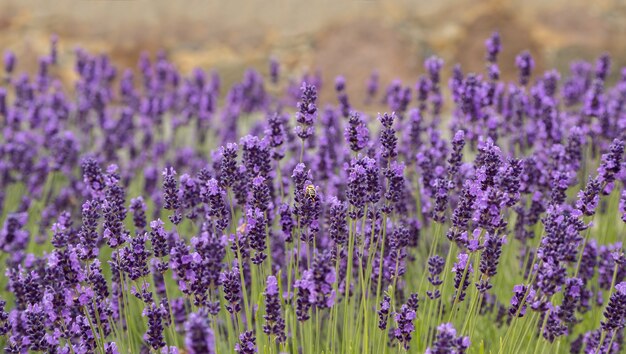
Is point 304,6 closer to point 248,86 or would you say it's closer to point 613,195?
point 248,86

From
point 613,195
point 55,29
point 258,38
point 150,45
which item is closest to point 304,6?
point 258,38

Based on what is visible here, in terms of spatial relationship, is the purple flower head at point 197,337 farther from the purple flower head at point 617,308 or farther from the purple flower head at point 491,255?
the purple flower head at point 617,308

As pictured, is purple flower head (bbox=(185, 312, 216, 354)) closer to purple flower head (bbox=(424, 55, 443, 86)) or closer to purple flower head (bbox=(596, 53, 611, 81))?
purple flower head (bbox=(424, 55, 443, 86))

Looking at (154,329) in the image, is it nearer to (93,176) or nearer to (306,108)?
(93,176)

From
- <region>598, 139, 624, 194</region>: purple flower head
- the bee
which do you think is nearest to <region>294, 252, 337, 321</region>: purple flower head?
the bee

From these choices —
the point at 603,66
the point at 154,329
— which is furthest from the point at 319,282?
the point at 603,66

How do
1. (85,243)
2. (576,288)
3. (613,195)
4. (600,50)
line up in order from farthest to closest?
(600,50), (613,195), (576,288), (85,243)
